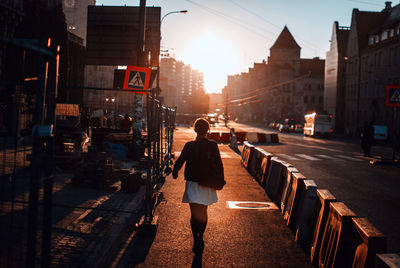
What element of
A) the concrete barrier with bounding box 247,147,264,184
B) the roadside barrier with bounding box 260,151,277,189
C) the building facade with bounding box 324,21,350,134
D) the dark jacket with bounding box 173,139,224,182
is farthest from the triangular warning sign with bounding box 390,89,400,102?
the building facade with bounding box 324,21,350,134

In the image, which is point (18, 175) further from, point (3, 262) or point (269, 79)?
point (269, 79)

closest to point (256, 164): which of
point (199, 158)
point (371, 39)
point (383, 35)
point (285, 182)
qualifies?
point (285, 182)

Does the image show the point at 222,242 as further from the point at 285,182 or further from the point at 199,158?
the point at 285,182

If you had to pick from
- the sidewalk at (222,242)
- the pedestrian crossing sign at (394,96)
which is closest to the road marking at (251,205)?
the sidewalk at (222,242)

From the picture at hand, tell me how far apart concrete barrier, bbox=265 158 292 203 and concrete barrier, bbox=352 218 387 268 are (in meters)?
4.68

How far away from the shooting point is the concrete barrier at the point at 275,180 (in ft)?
29.7

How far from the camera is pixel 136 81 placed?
1148 cm

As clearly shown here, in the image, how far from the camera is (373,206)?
9.05m

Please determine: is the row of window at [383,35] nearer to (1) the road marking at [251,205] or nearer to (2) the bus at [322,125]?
(2) the bus at [322,125]

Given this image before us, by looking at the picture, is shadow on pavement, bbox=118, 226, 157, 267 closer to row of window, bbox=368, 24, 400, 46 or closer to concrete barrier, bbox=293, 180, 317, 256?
concrete barrier, bbox=293, 180, 317, 256

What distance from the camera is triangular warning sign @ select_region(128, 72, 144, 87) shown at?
37.5 feet

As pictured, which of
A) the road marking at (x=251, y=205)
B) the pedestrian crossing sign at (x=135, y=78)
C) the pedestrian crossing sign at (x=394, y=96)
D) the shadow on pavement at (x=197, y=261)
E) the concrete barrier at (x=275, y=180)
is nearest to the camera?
the shadow on pavement at (x=197, y=261)

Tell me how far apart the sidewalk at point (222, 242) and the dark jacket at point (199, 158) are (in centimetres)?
104

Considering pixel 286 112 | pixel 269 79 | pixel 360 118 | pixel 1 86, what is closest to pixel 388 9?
pixel 360 118
